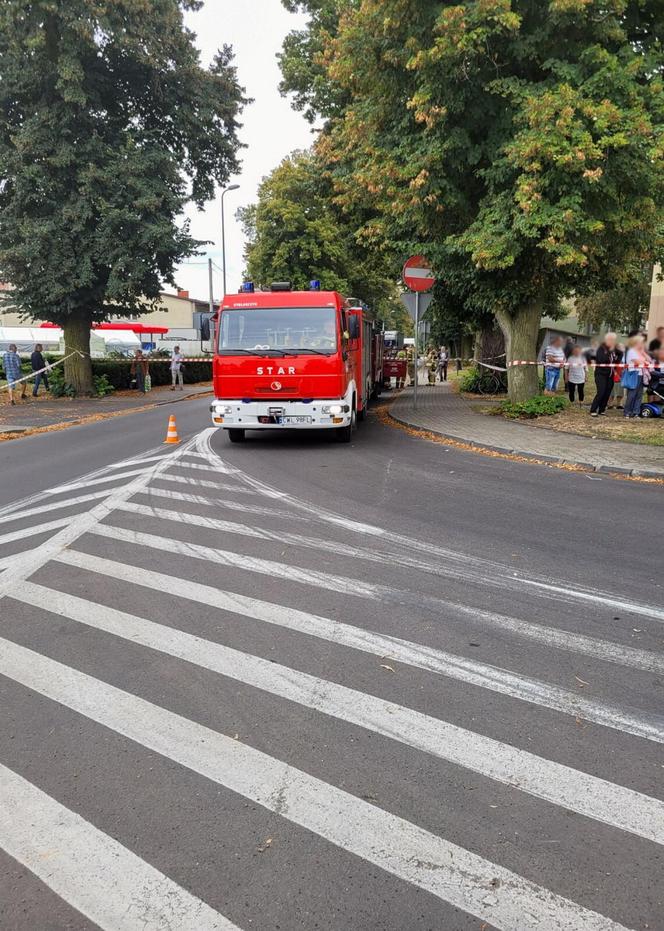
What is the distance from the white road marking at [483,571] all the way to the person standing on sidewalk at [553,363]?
1043 centimetres

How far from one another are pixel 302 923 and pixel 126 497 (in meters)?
6.95

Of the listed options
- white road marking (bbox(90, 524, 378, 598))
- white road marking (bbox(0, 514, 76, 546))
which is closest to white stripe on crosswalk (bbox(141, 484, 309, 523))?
white road marking (bbox(90, 524, 378, 598))

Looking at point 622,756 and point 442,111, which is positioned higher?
point 442,111

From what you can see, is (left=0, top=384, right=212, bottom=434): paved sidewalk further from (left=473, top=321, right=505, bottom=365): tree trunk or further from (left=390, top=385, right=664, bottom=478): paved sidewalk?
(left=473, top=321, right=505, bottom=365): tree trunk

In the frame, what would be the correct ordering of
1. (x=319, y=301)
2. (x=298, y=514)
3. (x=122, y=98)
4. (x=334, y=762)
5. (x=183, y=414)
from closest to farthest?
1. (x=334, y=762)
2. (x=298, y=514)
3. (x=319, y=301)
4. (x=183, y=414)
5. (x=122, y=98)

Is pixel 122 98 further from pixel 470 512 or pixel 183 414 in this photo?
pixel 470 512

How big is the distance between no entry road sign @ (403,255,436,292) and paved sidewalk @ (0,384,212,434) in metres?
9.16

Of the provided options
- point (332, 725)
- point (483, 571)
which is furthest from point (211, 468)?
point (332, 725)

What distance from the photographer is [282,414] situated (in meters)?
12.2

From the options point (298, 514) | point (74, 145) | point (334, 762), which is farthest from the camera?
point (74, 145)

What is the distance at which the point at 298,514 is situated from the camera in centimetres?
762

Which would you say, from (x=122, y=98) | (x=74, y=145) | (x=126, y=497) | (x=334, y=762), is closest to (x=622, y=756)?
(x=334, y=762)

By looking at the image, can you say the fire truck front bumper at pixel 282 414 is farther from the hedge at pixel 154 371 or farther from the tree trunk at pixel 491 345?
the hedge at pixel 154 371

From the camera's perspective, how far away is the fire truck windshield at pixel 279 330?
1226cm
